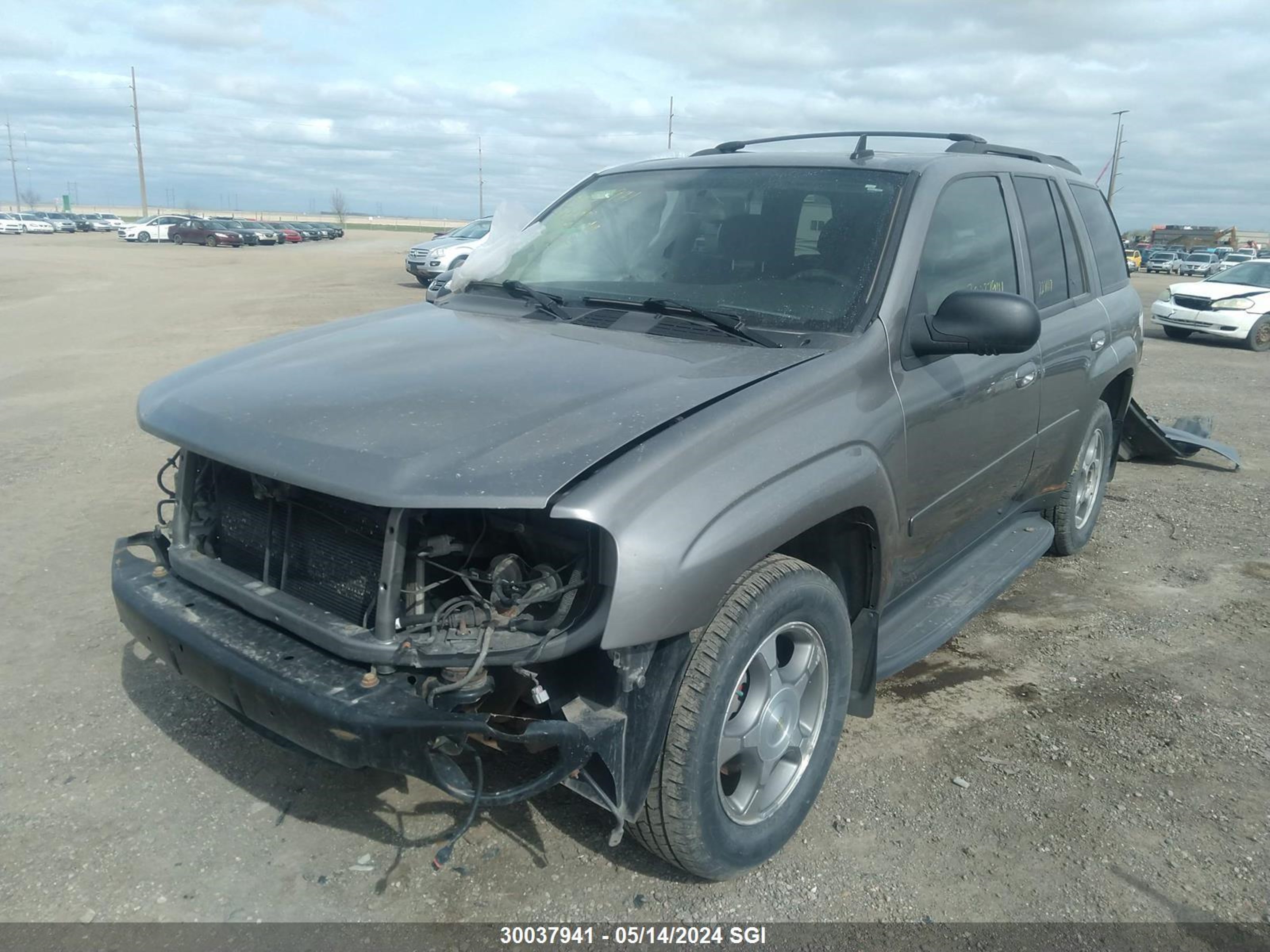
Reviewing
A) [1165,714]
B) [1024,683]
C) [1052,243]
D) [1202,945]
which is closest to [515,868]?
[1202,945]

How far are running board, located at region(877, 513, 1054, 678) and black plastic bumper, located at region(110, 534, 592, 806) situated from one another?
50.2 inches

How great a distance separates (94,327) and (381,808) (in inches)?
523

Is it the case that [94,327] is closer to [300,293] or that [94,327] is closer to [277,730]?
[300,293]

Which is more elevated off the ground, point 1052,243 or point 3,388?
point 1052,243

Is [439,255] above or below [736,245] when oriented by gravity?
below

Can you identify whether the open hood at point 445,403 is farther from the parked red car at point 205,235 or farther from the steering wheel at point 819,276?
the parked red car at point 205,235

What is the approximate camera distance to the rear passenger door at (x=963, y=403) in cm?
315

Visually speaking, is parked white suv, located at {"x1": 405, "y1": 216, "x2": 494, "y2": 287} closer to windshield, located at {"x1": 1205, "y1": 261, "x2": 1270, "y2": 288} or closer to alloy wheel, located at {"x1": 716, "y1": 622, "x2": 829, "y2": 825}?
windshield, located at {"x1": 1205, "y1": 261, "x2": 1270, "y2": 288}

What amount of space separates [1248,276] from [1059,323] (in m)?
16.9

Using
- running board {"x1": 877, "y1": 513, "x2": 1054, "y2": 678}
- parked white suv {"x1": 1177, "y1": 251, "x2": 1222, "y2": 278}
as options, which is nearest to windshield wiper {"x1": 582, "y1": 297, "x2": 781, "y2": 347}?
running board {"x1": 877, "y1": 513, "x2": 1054, "y2": 678}

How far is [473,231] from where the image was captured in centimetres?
2456

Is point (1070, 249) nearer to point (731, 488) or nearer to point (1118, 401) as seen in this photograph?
point (1118, 401)

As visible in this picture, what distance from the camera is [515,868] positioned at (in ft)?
8.94

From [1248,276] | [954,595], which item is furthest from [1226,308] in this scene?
[954,595]
